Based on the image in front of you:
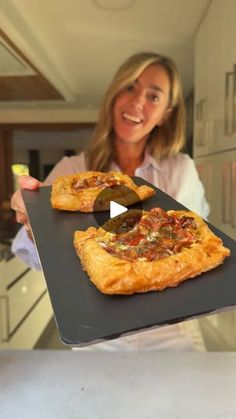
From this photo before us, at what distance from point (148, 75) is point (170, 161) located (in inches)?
7.9

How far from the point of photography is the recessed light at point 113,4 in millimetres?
861

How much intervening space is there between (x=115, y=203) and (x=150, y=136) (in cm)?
25

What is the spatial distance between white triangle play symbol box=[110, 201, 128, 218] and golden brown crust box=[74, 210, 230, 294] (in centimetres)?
12

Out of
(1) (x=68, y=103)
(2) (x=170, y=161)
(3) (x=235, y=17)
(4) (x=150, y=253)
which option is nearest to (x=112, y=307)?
(4) (x=150, y=253)

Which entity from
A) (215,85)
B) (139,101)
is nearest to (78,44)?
(139,101)

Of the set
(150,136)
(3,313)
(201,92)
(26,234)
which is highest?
(201,92)

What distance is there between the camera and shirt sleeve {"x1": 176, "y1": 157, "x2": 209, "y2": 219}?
0.91m

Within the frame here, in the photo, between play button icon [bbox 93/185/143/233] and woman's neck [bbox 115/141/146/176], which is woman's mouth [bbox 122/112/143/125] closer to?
woman's neck [bbox 115/141/146/176]

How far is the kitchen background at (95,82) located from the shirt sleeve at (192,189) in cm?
2

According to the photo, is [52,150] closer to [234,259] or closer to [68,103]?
[68,103]

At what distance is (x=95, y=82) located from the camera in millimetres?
922

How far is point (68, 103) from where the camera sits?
37.2 inches

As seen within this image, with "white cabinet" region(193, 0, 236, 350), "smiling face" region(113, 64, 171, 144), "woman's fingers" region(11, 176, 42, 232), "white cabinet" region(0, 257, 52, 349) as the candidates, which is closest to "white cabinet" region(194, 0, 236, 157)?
"white cabinet" region(193, 0, 236, 350)

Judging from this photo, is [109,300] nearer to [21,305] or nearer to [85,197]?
[85,197]
